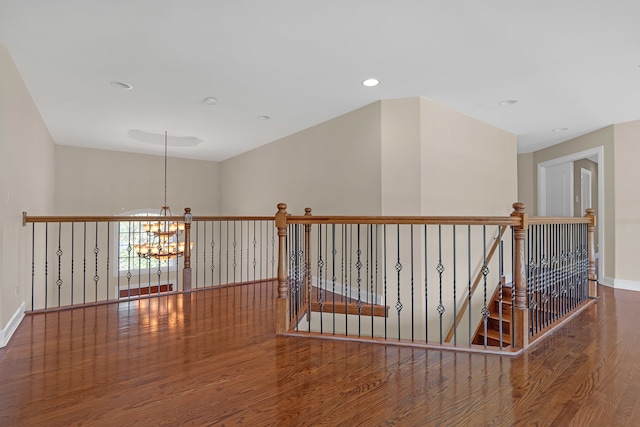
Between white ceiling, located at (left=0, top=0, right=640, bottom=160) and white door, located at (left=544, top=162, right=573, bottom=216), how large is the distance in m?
1.80

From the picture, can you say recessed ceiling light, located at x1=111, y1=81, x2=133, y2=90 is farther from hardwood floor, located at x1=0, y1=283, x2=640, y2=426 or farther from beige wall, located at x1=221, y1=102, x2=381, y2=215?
beige wall, located at x1=221, y1=102, x2=381, y2=215

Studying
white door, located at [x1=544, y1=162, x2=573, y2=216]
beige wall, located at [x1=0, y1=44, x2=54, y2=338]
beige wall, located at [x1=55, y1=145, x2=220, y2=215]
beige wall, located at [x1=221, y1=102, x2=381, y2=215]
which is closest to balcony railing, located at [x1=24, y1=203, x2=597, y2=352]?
beige wall, located at [x1=0, y1=44, x2=54, y2=338]

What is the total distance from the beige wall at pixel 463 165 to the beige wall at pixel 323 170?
0.67 metres

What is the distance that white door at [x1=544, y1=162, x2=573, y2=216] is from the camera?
6852 millimetres

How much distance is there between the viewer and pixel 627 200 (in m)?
5.32

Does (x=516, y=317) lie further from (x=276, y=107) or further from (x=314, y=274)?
(x=276, y=107)

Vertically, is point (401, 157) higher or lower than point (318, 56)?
lower

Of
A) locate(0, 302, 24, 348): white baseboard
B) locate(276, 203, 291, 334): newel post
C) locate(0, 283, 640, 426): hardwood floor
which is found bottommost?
locate(0, 283, 640, 426): hardwood floor

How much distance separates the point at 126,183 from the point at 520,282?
25.6 feet

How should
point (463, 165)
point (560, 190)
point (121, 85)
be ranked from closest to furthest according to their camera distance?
point (121, 85), point (463, 165), point (560, 190)

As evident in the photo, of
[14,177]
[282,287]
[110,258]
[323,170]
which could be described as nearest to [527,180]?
[323,170]

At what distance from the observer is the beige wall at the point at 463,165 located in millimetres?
4449

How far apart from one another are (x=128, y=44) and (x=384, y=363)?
10.9 feet

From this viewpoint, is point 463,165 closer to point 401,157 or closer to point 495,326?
point 401,157
